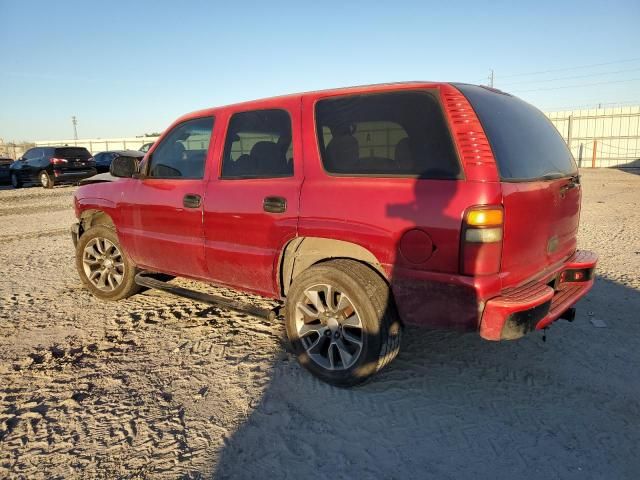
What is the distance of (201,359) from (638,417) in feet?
9.41

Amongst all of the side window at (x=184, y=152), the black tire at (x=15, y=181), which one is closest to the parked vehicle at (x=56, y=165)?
the black tire at (x=15, y=181)

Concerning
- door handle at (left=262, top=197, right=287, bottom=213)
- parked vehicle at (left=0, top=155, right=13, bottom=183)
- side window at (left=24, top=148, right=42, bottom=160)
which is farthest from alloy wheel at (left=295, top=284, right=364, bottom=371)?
parked vehicle at (left=0, top=155, right=13, bottom=183)

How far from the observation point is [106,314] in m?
4.51

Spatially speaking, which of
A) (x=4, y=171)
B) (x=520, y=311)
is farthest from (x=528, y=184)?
(x=4, y=171)

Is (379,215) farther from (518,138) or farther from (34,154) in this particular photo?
(34,154)

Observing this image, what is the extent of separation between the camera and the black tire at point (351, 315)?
284 cm

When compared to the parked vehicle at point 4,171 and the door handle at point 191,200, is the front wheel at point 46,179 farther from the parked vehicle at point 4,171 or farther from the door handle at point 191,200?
the door handle at point 191,200

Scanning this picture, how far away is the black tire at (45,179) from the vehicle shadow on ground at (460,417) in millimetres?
18326

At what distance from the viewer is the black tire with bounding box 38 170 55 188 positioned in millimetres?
18250

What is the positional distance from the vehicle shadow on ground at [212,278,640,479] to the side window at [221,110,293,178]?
1.44 meters

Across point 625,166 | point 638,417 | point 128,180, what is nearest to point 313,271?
point 638,417

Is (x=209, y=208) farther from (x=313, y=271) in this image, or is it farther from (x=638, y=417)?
(x=638, y=417)

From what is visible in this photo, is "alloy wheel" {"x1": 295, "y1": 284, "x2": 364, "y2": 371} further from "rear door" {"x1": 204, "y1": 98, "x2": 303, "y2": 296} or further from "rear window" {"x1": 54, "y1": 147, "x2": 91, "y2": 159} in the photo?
"rear window" {"x1": 54, "y1": 147, "x2": 91, "y2": 159}

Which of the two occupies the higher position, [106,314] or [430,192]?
[430,192]
